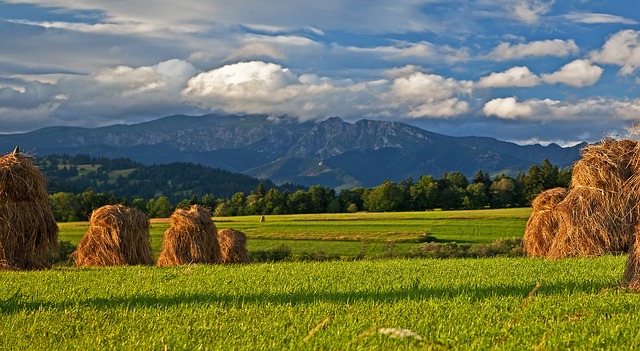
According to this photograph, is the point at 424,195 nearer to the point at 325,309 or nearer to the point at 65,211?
the point at 65,211

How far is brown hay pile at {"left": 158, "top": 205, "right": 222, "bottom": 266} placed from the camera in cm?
2836

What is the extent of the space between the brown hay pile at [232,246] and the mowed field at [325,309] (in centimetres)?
1455

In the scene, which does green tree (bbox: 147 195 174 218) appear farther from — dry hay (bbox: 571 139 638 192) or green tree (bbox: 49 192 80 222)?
dry hay (bbox: 571 139 638 192)

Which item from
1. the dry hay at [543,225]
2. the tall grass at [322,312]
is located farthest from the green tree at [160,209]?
the tall grass at [322,312]

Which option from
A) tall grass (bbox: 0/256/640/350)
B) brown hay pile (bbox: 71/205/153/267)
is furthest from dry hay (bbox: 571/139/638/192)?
brown hay pile (bbox: 71/205/153/267)

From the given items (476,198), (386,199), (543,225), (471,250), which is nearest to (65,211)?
(386,199)

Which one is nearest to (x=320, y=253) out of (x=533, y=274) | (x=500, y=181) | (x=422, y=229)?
(x=422, y=229)

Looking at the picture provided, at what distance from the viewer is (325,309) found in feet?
36.1

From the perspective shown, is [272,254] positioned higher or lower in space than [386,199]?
lower

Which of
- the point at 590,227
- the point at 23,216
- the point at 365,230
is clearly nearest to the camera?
the point at 23,216

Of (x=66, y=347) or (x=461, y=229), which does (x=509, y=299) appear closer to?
(x=66, y=347)

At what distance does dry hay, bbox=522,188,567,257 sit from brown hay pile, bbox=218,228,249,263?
1516 centimetres

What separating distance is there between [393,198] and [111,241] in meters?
88.5

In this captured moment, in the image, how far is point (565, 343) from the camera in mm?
8195
